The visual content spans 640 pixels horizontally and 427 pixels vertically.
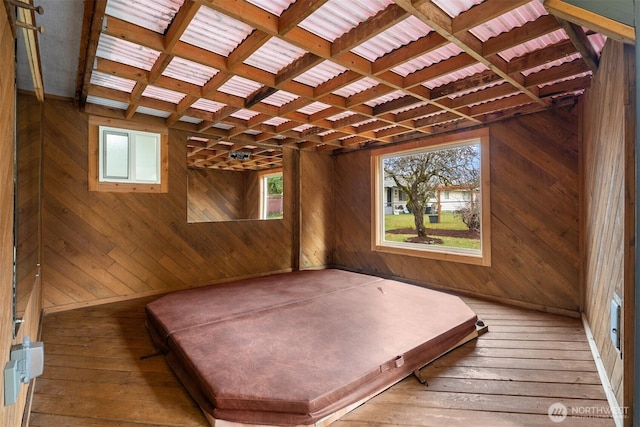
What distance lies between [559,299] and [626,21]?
3.33 metres

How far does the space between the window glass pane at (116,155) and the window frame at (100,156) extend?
0.20 feet

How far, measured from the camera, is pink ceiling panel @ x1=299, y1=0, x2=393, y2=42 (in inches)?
71.6

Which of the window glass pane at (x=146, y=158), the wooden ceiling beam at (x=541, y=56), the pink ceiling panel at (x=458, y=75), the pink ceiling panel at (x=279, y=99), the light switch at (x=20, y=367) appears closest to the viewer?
the light switch at (x=20, y=367)

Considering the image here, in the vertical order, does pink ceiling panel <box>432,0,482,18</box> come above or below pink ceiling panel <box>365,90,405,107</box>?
below

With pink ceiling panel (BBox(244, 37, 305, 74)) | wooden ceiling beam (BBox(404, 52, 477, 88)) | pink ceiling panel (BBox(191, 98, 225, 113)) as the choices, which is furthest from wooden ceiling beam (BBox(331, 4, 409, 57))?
pink ceiling panel (BBox(191, 98, 225, 113))

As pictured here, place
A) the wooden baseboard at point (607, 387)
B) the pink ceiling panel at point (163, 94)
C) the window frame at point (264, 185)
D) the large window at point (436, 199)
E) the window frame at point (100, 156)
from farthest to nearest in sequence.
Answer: the window frame at point (264, 185) < the large window at point (436, 199) < the window frame at point (100, 156) < the pink ceiling panel at point (163, 94) < the wooden baseboard at point (607, 387)

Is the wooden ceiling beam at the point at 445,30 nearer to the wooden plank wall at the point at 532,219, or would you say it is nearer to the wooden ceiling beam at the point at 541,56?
the wooden ceiling beam at the point at 541,56

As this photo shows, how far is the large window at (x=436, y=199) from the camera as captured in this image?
13.2 feet

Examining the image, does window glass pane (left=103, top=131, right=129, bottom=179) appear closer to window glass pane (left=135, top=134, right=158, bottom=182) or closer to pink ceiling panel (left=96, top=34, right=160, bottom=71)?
window glass pane (left=135, top=134, right=158, bottom=182)

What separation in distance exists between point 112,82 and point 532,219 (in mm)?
4857

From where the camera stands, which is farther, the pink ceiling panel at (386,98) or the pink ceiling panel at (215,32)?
the pink ceiling panel at (386,98)

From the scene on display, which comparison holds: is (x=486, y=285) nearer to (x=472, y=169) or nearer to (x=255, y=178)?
(x=472, y=169)

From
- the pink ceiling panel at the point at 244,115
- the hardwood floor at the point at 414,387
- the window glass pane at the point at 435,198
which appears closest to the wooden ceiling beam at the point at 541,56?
the window glass pane at the point at 435,198

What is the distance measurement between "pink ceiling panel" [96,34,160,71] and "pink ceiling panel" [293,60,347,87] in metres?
1.26
